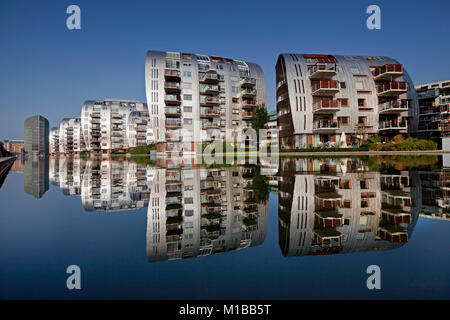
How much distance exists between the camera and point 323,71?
4494cm

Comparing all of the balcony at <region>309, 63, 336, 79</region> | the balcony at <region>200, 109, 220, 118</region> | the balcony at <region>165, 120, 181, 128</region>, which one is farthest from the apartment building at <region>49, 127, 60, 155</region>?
the balcony at <region>309, 63, 336, 79</region>

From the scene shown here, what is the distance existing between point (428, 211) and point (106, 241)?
5.45 metres

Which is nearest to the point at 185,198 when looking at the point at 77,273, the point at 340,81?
the point at 77,273

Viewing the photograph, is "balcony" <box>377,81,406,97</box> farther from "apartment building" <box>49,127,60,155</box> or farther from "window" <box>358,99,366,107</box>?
"apartment building" <box>49,127,60,155</box>

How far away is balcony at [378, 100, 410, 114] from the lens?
4650 cm

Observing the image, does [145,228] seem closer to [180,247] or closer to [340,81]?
[180,247]

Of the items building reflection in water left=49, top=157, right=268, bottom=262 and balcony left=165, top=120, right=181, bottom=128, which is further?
balcony left=165, top=120, right=181, bottom=128

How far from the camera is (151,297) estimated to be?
6.93ft

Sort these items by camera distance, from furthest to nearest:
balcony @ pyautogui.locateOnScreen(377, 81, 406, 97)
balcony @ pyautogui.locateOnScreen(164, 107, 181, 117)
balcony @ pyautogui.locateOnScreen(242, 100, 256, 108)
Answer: balcony @ pyautogui.locateOnScreen(242, 100, 256, 108)
balcony @ pyautogui.locateOnScreen(164, 107, 181, 117)
balcony @ pyautogui.locateOnScreen(377, 81, 406, 97)

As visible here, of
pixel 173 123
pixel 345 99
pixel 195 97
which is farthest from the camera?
pixel 195 97

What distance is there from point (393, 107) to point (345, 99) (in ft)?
26.9

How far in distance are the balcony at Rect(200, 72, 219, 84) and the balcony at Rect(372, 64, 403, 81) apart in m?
29.7

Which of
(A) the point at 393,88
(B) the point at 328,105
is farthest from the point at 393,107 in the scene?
(B) the point at 328,105

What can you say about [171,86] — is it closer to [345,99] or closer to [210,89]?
[210,89]
